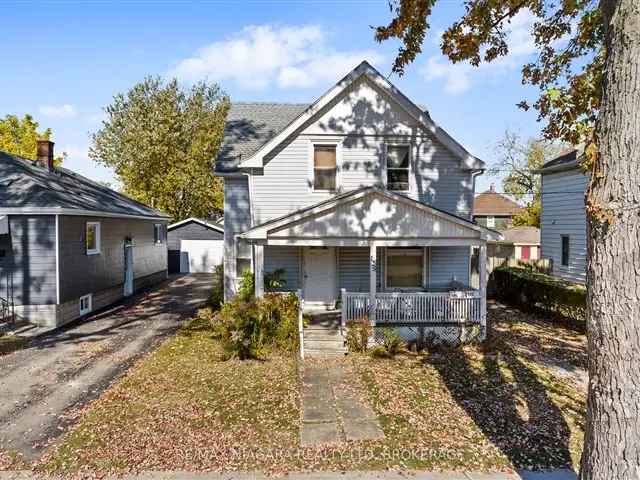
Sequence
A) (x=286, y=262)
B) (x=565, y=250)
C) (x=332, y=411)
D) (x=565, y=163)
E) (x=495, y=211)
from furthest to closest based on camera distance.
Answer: (x=495, y=211) < (x=565, y=250) < (x=565, y=163) < (x=286, y=262) < (x=332, y=411)

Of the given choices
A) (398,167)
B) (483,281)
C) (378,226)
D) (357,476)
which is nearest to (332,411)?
(357,476)

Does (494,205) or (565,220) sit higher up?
(494,205)

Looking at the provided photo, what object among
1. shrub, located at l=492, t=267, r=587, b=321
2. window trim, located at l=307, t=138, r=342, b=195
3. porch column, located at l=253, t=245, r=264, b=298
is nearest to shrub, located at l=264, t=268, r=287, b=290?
porch column, located at l=253, t=245, r=264, b=298

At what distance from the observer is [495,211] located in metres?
48.6

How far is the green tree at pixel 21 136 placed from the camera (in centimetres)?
3525

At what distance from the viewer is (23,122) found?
4041cm

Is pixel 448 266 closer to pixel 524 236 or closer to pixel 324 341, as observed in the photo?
pixel 324 341

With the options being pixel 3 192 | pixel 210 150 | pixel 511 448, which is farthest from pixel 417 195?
pixel 210 150

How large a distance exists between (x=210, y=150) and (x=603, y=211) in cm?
3656

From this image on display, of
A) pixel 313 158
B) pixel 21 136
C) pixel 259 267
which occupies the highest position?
pixel 21 136

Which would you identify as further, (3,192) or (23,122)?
(23,122)

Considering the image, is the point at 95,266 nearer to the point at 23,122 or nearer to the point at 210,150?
the point at 210,150

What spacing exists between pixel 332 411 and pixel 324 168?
339 inches

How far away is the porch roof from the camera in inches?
472
